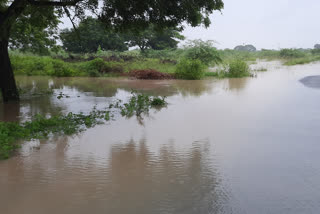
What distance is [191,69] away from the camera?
1691 cm

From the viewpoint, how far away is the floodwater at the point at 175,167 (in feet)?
10.6

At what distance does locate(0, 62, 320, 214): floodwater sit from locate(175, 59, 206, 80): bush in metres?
9.18

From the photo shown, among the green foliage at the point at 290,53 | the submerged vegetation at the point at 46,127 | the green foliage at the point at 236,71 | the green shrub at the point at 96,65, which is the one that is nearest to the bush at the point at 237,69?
the green foliage at the point at 236,71

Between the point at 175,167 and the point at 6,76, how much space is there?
747 cm

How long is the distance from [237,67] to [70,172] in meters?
15.2

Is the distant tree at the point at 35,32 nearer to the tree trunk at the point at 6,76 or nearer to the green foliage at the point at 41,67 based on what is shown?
the tree trunk at the point at 6,76

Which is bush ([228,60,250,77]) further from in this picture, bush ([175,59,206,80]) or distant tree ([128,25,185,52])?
distant tree ([128,25,185,52])

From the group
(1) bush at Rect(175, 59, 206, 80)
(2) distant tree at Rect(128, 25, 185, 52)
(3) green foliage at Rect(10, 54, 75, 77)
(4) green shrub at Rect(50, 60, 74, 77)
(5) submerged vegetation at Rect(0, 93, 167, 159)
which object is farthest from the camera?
(2) distant tree at Rect(128, 25, 185, 52)

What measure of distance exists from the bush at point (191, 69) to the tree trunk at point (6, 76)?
9578mm

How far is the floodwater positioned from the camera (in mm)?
3244

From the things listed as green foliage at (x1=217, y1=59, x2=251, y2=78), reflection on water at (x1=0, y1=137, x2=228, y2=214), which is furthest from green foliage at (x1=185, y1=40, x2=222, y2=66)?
reflection on water at (x1=0, y1=137, x2=228, y2=214)

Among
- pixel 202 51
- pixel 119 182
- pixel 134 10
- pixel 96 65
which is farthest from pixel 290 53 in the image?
pixel 119 182

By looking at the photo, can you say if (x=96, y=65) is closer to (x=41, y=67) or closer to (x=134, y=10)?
(x=41, y=67)

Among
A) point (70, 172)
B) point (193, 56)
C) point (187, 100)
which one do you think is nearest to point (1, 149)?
point (70, 172)
